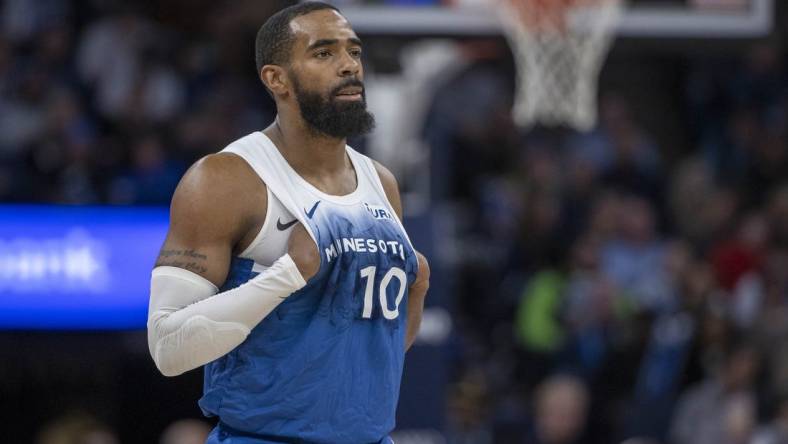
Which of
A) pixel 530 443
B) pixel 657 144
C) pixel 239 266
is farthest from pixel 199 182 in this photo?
pixel 657 144

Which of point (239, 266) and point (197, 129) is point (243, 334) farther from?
point (197, 129)

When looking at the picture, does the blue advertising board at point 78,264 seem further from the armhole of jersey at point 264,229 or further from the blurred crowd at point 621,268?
the armhole of jersey at point 264,229

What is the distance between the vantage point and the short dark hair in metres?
4.39

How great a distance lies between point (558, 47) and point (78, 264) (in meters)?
3.84

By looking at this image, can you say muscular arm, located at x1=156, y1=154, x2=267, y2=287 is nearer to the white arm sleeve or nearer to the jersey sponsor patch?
the white arm sleeve

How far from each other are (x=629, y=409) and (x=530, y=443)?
935 mm

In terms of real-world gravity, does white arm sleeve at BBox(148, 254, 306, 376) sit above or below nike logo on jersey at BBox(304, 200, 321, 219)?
below

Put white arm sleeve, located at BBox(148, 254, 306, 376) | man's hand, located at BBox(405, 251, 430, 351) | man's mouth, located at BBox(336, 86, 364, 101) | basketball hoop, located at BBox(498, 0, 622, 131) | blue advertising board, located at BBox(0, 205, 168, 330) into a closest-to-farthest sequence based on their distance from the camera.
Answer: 1. white arm sleeve, located at BBox(148, 254, 306, 376)
2. man's mouth, located at BBox(336, 86, 364, 101)
3. man's hand, located at BBox(405, 251, 430, 351)
4. blue advertising board, located at BBox(0, 205, 168, 330)
5. basketball hoop, located at BBox(498, 0, 622, 131)

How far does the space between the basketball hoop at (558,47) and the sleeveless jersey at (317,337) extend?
603 centimetres

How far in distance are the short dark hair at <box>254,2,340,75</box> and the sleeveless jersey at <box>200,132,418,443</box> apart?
0.30 meters

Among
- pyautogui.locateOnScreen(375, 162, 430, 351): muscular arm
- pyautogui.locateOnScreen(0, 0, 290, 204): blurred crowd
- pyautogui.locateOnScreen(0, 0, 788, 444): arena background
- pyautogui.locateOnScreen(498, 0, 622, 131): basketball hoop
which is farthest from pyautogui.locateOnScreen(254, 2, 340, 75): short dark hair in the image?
pyautogui.locateOnScreen(498, 0, 622, 131): basketball hoop

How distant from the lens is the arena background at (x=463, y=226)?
9.85 metres

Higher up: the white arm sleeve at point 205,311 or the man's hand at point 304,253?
the man's hand at point 304,253

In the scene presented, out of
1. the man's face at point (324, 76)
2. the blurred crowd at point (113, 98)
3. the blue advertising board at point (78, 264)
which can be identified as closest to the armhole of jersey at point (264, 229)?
the man's face at point (324, 76)
